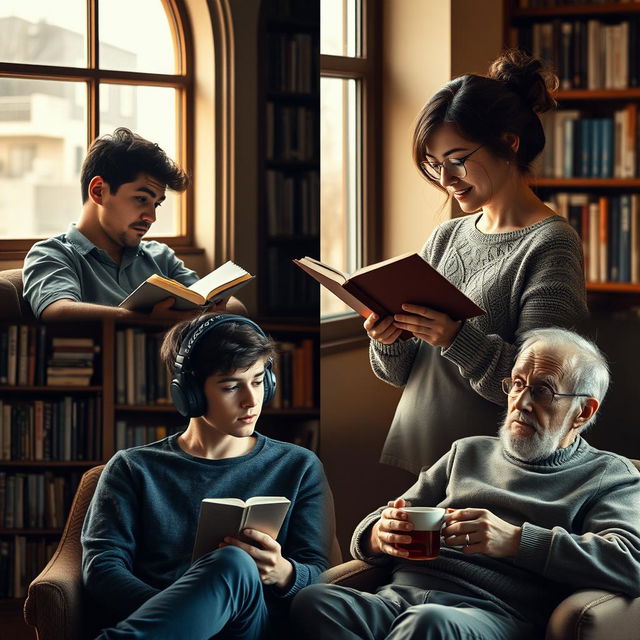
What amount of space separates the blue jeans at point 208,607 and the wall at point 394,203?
0.42 meters

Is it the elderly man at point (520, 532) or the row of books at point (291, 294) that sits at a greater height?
the row of books at point (291, 294)

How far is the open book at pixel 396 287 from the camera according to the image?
4.19 ft

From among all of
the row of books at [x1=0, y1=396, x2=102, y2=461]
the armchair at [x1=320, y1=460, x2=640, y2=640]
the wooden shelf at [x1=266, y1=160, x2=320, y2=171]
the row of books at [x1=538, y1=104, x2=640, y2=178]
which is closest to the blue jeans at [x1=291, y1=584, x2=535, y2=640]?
the armchair at [x1=320, y1=460, x2=640, y2=640]

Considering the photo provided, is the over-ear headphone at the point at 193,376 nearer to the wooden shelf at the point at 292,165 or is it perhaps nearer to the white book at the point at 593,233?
the wooden shelf at the point at 292,165

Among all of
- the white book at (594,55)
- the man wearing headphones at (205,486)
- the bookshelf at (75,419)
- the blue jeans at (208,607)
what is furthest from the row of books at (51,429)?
the white book at (594,55)

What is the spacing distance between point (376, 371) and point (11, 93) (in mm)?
813

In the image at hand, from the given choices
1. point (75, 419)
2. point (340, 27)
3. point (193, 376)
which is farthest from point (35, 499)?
point (340, 27)

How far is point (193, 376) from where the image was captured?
1.52 meters

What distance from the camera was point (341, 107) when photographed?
69.1 inches

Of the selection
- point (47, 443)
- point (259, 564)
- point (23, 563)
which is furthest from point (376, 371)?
point (23, 563)

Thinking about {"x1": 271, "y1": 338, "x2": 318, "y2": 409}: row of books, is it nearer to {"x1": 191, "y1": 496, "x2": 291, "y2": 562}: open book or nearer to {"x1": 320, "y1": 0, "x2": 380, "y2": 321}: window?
{"x1": 320, "y1": 0, "x2": 380, "y2": 321}: window

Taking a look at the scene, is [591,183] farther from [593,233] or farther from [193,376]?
[193,376]

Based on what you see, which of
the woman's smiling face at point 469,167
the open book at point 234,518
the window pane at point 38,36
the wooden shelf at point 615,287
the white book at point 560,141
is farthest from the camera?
the white book at point 560,141

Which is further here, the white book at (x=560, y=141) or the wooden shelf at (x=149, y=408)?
the white book at (x=560, y=141)
